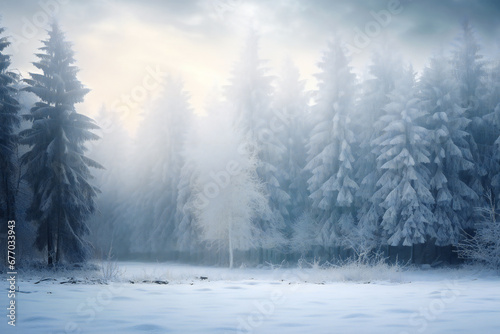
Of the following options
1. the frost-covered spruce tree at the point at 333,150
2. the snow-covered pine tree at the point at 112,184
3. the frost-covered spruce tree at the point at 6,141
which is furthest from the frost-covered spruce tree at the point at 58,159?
the snow-covered pine tree at the point at 112,184

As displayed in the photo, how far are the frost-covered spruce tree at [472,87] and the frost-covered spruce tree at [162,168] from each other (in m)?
22.6

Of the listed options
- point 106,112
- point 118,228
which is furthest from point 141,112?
point 118,228

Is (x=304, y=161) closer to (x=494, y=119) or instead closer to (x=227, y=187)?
(x=227, y=187)

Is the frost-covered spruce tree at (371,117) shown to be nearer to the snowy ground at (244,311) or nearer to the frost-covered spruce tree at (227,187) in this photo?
the frost-covered spruce tree at (227,187)

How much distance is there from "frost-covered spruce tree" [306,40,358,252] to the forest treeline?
10 cm

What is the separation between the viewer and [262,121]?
35.2 metres

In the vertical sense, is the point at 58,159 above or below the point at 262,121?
below

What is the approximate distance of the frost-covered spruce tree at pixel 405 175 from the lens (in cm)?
2933

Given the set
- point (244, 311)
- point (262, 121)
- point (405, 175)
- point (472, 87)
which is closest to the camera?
point (244, 311)

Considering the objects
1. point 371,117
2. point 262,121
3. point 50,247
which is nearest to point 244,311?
point 50,247

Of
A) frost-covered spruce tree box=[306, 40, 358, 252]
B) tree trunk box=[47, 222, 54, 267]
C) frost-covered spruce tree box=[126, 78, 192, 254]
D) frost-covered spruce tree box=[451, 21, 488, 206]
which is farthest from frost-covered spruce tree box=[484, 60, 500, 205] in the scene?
tree trunk box=[47, 222, 54, 267]

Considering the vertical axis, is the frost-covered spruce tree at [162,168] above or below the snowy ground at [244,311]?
above

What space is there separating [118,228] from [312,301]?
39.1 metres

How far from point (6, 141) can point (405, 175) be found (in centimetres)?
2410
